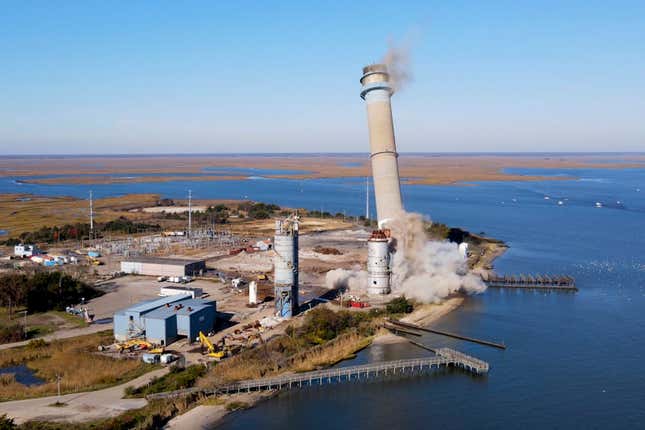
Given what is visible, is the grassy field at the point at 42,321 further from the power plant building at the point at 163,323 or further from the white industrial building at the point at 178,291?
the white industrial building at the point at 178,291

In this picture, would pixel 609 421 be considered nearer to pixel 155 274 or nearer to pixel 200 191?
pixel 155 274

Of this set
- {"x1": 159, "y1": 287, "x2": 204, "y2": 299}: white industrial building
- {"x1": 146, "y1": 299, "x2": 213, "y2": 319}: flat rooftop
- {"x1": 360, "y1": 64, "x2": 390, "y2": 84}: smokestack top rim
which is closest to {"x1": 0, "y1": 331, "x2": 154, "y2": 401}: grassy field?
{"x1": 146, "y1": 299, "x2": 213, "y2": 319}: flat rooftop

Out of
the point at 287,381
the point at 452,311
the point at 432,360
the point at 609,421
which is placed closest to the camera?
the point at 609,421

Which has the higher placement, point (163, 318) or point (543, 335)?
point (163, 318)

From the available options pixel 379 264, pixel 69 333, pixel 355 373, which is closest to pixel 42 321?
pixel 69 333

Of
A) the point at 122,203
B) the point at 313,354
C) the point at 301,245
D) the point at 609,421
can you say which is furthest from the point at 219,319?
the point at 122,203

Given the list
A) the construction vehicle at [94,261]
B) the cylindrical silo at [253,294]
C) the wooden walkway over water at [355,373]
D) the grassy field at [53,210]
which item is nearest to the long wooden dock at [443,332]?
the wooden walkway over water at [355,373]
